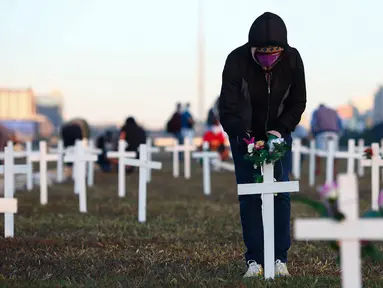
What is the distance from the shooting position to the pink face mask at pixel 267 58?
21.4 feet

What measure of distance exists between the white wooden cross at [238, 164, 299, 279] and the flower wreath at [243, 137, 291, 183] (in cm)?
9

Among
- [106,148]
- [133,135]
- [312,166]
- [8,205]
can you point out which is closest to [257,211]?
[8,205]

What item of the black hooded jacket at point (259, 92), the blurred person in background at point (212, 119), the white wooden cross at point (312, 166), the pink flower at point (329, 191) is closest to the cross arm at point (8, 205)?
the black hooded jacket at point (259, 92)

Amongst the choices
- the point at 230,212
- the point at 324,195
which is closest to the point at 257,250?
the point at 324,195

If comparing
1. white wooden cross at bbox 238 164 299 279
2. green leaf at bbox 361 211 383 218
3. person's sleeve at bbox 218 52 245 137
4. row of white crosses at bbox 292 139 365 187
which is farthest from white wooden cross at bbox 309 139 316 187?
green leaf at bbox 361 211 383 218

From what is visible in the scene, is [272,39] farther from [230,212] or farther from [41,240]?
[230,212]

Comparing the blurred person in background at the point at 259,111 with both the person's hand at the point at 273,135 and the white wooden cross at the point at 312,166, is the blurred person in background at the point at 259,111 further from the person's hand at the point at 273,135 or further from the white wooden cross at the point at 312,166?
the white wooden cross at the point at 312,166

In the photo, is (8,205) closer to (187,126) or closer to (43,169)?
(43,169)

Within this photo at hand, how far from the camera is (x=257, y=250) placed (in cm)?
688

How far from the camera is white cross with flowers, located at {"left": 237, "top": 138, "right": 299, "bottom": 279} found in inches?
255

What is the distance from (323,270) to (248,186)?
3.97 feet

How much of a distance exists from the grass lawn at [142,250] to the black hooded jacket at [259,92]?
1.18 m

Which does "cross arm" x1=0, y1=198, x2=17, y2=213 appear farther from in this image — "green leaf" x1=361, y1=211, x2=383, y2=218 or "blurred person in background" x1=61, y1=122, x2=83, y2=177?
"blurred person in background" x1=61, y1=122, x2=83, y2=177

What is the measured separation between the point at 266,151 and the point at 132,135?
16654 mm
